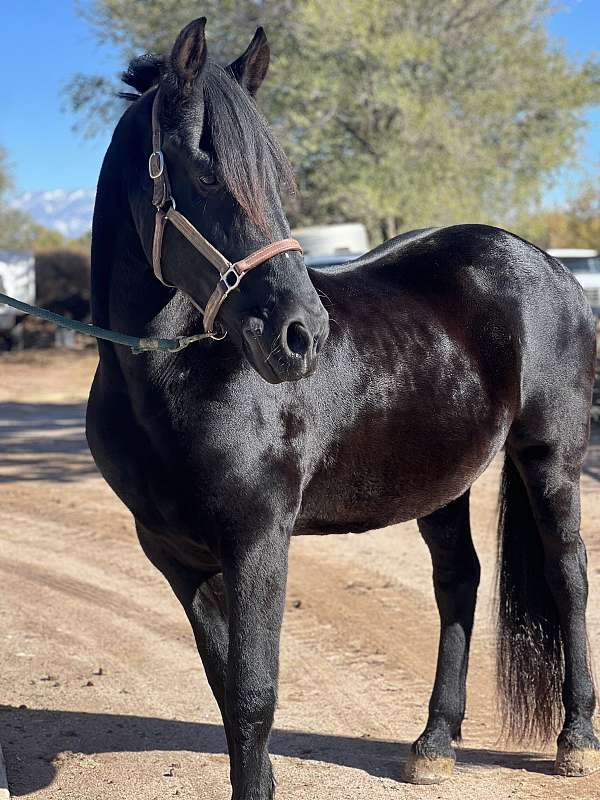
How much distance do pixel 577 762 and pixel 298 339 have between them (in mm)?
2054

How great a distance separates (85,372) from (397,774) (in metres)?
15.8

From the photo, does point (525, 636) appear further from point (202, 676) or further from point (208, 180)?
point (208, 180)

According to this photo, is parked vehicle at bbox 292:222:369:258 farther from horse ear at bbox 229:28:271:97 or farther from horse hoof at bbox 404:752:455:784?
horse ear at bbox 229:28:271:97

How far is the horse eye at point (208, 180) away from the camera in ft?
7.59

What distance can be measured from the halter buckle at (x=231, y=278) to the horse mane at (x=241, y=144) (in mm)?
134

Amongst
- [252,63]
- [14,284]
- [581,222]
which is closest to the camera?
[252,63]

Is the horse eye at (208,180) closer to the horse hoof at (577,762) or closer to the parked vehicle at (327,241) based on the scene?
the horse hoof at (577,762)

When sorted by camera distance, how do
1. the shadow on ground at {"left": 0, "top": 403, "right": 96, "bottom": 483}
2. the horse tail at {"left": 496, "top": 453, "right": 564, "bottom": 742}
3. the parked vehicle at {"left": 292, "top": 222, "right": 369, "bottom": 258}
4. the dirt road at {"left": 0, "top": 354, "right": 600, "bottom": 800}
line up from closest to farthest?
the dirt road at {"left": 0, "top": 354, "right": 600, "bottom": 800} < the horse tail at {"left": 496, "top": 453, "right": 564, "bottom": 742} < the shadow on ground at {"left": 0, "top": 403, "right": 96, "bottom": 483} < the parked vehicle at {"left": 292, "top": 222, "right": 369, "bottom": 258}

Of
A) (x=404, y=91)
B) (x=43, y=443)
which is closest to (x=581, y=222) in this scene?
(x=404, y=91)

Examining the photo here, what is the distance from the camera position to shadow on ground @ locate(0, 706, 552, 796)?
10.9 ft

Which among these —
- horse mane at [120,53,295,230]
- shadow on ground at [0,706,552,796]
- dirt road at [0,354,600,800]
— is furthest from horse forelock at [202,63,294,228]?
shadow on ground at [0,706,552,796]

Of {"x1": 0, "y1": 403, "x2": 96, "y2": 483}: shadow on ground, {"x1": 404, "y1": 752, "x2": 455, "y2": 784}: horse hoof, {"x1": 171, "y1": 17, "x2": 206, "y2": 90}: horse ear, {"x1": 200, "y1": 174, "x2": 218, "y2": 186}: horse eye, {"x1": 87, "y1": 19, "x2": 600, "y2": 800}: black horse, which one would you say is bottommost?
{"x1": 0, "y1": 403, "x2": 96, "y2": 483}: shadow on ground

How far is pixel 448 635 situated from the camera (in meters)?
3.52

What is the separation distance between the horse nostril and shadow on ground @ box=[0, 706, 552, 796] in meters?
1.83
